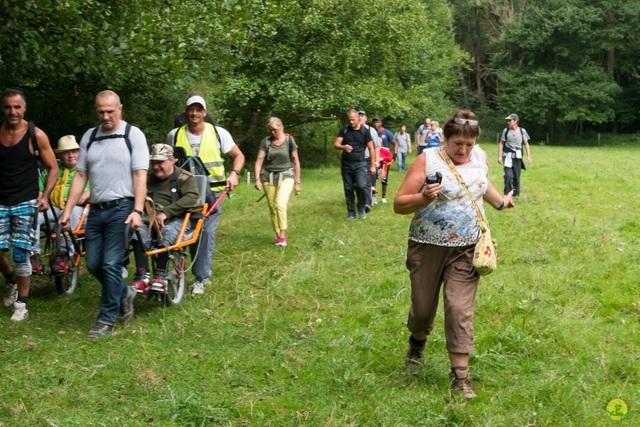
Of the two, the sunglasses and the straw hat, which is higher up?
the sunglasses

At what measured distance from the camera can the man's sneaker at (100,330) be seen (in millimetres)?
6699

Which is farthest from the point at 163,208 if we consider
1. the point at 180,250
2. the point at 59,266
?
the point at 59,266

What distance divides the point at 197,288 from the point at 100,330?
1.80 meters

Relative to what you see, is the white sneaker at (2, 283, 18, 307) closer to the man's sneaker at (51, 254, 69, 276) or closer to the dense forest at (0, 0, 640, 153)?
the man's sneaker at (51, 254, 69, 276)

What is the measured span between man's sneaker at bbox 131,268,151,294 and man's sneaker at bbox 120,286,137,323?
6 centimetres

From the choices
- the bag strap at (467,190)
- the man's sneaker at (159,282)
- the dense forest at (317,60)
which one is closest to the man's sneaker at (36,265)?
the man's sneaker at (159,282)

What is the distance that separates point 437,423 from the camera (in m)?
4.70

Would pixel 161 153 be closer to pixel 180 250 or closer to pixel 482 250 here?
pixel 180 250

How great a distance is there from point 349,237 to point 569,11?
44437mm

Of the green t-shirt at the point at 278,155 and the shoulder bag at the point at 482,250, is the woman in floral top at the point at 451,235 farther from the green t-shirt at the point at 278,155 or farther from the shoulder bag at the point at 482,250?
the green t-shirt at the point at 278,155

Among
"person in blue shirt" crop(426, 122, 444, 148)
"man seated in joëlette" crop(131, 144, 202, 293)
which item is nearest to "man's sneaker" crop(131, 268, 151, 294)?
"man seated in joëlette" crop(131, 144, 202, 293)

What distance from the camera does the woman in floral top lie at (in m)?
5.11

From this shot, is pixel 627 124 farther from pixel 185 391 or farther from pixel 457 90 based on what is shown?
pixel 185 391

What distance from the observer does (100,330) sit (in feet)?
22.1
